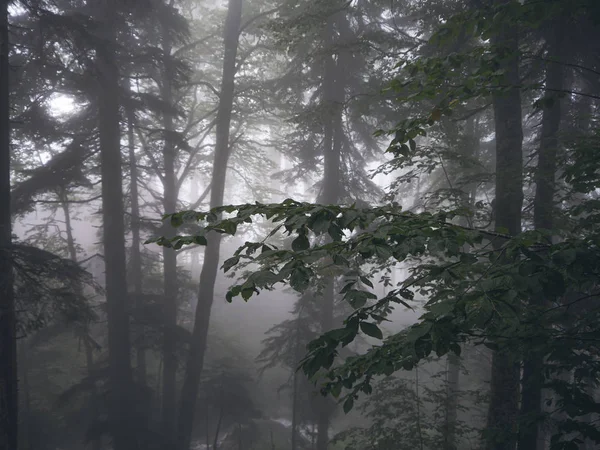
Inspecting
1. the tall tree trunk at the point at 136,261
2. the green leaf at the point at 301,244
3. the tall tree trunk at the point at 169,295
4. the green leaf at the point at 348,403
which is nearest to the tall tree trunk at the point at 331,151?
the tall tree trunk at the point at 169,295

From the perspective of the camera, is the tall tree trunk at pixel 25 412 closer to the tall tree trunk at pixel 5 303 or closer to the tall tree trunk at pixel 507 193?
the tall tree trunk at pixel 5 303

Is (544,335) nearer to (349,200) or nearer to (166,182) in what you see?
(349,200)

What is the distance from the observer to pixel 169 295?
15680mm

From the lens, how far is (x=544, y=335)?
2.71 m

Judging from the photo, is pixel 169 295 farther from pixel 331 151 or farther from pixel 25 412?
pixel 331 151

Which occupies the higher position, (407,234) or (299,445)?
(407,234)

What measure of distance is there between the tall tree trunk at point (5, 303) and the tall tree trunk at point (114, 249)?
13.9 feet

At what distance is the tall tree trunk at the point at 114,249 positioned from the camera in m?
11.4

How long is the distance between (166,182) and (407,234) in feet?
51.6

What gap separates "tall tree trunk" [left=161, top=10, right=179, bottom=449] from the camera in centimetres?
1280

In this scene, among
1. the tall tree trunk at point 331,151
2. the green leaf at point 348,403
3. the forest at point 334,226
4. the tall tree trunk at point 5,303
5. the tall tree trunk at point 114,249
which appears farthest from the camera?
the tall tree trunk at point 331,151

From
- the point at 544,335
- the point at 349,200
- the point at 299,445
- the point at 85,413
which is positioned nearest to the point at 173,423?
the point at 85,413

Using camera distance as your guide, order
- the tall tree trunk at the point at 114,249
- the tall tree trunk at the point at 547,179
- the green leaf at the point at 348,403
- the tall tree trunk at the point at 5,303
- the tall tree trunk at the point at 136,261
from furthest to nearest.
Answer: the tall tree trunk at the point at 136,261, the tall tree trunk at the point at 114,249, the tall tree trunk at the point at 547,179, the tall tree trunk at the point at 5,303, the green leaf at the point at 348,403

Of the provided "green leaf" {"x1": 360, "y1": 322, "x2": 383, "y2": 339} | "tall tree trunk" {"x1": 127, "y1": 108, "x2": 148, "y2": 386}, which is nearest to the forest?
"green leaf" {"x1": 360, "y1": 322, "x2": 383, "y2": 339}
